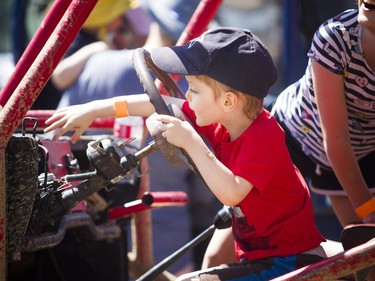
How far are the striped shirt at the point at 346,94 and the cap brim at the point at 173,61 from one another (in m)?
0.45

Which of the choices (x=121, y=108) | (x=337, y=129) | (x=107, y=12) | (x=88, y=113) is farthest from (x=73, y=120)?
(x=107, y=12)

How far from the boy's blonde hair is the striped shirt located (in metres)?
0.30

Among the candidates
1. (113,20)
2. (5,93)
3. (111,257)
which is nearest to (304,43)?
(113,20)

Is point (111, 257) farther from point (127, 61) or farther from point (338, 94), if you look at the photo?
point (127, 61)

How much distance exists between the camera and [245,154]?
8.26 ft

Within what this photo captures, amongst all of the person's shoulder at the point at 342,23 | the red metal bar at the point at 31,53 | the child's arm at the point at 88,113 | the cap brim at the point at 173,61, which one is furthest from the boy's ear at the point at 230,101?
the red metal bar at the point at 31,53

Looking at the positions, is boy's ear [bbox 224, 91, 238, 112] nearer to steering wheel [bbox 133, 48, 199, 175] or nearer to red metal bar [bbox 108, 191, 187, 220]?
steering wheel [bbox 133, 48, 199, 175]

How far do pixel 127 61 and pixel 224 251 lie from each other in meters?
2.08

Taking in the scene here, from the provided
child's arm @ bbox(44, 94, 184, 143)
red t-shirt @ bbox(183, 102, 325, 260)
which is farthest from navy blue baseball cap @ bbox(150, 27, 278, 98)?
child's arm @ bbox(44, 94, 184, 143)

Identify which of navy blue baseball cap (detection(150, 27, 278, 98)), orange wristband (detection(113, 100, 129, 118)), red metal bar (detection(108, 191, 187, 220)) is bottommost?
red metal bar (detection(108, 191, 187, 220))

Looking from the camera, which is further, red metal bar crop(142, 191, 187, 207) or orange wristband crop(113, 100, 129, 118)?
red metal bar crop(142, 191, 187, 207)

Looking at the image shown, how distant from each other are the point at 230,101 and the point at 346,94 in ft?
1.53

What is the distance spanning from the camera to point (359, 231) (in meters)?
2.46

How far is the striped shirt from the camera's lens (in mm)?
2799
